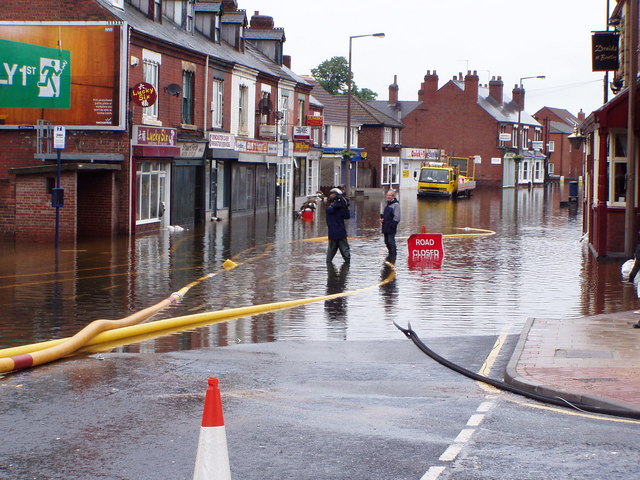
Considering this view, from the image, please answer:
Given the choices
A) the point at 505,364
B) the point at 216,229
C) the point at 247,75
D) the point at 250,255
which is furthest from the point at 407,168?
the point at 505,364

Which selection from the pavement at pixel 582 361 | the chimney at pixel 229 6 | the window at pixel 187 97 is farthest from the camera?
the chimney at pixel 229 6

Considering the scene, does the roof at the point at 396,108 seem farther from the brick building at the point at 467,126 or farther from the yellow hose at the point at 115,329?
the yellow hose at the point at 115,329

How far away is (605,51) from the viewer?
26.6 meters

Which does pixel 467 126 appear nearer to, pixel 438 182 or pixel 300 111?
pixel 438 182

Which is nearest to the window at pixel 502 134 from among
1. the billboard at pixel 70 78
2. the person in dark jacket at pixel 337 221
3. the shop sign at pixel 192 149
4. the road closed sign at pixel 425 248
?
the shop sign at pixel 192 149

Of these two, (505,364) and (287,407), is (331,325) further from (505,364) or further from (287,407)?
(287,407)

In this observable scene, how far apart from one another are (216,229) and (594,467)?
27293 mm

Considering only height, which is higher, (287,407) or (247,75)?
(247,75)

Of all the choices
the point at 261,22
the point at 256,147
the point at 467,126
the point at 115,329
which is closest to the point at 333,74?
the point at 467,126

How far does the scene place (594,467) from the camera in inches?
267

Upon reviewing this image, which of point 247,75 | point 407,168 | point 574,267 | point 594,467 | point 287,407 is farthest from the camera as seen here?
point 407,168

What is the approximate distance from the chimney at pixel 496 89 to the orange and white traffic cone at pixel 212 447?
3718 inches

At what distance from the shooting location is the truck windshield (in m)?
65.3

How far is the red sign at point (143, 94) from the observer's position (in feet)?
93.7
